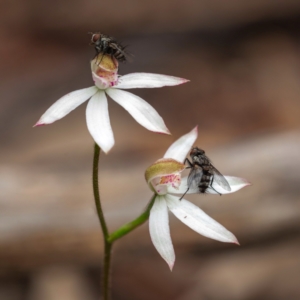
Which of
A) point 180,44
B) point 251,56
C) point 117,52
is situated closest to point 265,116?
point 251,56

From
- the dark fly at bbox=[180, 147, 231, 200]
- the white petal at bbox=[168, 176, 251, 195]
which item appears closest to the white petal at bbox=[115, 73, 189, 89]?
the dark fly at bbox=[180, 147, 231, 200]

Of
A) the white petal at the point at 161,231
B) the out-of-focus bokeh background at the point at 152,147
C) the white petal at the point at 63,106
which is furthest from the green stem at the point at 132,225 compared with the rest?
the out-of-focus bokeh background at the point at 152,147

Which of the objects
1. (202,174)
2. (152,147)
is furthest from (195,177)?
(152,147)

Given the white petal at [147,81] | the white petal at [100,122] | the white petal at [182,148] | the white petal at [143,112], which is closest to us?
the white petal at [100,122]

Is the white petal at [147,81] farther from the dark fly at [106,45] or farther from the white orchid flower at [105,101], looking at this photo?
the dark fly at [106,45]

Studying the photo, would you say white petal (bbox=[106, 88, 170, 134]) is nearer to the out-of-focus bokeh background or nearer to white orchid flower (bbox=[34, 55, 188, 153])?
white orchid flower (bbox=[34, 55, 188, 153])
